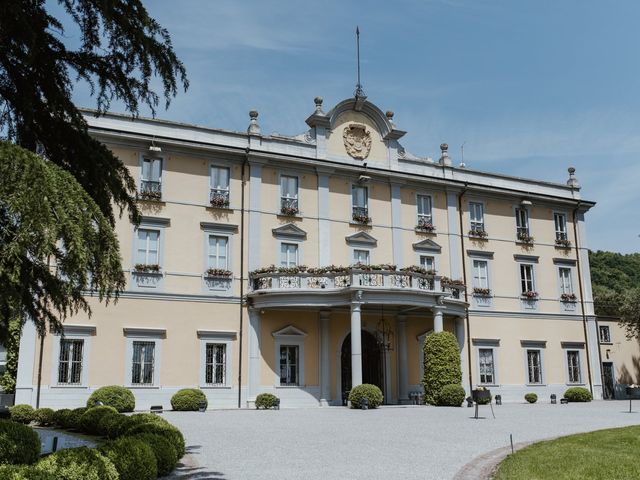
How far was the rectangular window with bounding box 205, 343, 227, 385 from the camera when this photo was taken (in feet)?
85.7

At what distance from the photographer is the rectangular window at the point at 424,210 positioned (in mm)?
31748

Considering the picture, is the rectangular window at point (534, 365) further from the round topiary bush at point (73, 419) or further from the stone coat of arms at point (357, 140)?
the round topiary bush at point (73, 419)

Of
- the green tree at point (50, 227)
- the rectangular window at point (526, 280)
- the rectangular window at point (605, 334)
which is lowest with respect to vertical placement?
Answer: the green tree at point (50, 227)

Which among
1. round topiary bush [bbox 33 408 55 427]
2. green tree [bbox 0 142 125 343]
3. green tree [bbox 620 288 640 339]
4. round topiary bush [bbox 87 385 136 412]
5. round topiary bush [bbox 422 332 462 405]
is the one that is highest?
green tree [bbox 620 288 640 339]

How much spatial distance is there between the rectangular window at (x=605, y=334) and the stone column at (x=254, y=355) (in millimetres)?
20877

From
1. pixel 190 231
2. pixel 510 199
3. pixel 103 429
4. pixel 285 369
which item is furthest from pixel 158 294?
pixel 510 199

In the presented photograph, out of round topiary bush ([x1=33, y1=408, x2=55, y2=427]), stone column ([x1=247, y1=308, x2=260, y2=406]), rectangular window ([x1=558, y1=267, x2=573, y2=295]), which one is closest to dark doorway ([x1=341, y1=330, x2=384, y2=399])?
stone column ([x1=247, y1=308, x2=260, y2=406])

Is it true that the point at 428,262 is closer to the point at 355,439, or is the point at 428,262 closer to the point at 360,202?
the point at 360,202

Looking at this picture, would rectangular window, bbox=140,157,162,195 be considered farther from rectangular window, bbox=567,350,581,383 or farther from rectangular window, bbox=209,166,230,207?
rectangular window, bbox=567,350,581,383

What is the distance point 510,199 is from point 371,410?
50.9ft

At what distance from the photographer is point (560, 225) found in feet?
117

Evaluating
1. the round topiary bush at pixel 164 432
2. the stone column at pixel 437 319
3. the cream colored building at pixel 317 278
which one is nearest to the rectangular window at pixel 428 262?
the cream colored building at pixel 317 278

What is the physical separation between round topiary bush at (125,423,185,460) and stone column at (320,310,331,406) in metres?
16.7

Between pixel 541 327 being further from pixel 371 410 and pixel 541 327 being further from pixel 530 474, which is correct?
pixel 530 474
